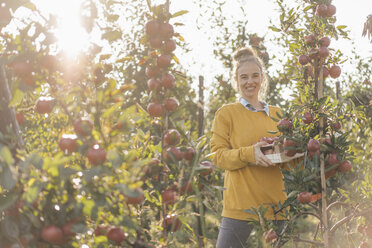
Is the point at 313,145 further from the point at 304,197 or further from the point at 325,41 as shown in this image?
the point at 325,41

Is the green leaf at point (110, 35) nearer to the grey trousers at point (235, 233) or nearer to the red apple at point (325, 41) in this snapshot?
the red apple at point (325, 41)

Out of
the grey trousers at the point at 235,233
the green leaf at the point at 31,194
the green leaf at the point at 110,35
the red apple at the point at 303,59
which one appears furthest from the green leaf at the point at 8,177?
the red apple at the point at 303,59

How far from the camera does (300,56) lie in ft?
7.59

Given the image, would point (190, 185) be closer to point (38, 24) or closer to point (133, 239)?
point (133, 239)

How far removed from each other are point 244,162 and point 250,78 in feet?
1.98

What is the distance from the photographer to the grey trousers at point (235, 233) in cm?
243

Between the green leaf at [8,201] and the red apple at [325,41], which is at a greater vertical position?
the red apple at [325,41]

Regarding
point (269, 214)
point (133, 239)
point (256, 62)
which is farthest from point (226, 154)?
point (133, 239)

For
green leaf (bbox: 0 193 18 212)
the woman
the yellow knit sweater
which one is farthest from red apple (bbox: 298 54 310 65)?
green leaf (bbox: 0 193 18 212)

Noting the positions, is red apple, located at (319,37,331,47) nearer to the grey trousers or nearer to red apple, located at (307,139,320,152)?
red apple, located at (307,139,320,152)

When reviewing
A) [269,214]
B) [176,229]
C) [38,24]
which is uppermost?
[38,24]

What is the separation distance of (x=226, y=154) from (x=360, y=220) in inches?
45.7

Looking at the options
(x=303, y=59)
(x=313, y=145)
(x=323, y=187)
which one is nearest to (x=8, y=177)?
(x=313, y=145)

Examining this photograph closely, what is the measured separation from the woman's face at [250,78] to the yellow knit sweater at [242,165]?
12 cm
